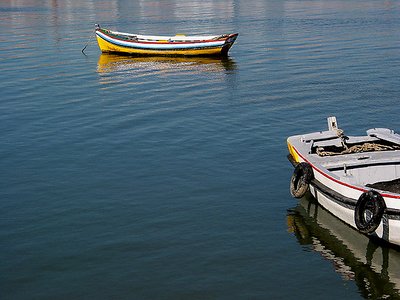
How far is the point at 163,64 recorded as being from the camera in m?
49.9

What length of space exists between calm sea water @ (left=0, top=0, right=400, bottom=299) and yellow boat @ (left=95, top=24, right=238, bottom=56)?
3.96 feet

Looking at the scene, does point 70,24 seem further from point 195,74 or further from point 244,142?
point 244,142

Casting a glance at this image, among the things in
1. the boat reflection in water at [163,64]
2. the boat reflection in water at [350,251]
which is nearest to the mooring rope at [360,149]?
the boat reflection in water at [350,251]

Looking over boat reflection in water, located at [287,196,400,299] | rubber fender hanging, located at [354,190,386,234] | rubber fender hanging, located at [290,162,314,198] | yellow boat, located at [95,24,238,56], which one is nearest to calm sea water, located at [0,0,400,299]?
boat reflection in water, located at [287,196,400,299]

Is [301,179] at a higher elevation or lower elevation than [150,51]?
lower

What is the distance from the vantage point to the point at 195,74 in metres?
45.1

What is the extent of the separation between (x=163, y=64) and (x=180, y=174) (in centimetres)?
2707

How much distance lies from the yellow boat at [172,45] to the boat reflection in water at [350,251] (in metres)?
32.2

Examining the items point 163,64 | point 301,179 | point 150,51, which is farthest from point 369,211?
point 150,51

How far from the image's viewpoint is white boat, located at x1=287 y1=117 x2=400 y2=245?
16.6m

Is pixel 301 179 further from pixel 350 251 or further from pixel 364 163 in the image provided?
pixel 350 251

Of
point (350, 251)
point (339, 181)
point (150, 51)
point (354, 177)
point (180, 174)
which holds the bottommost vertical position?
point (350, 251)

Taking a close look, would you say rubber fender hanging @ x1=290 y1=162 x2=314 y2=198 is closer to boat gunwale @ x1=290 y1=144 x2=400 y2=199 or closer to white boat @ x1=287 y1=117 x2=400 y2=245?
white boat @ x1=287 y1=117 x2=400 y2=245

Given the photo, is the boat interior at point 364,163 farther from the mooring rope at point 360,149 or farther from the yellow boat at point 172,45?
the yellow boat at point 172,45
